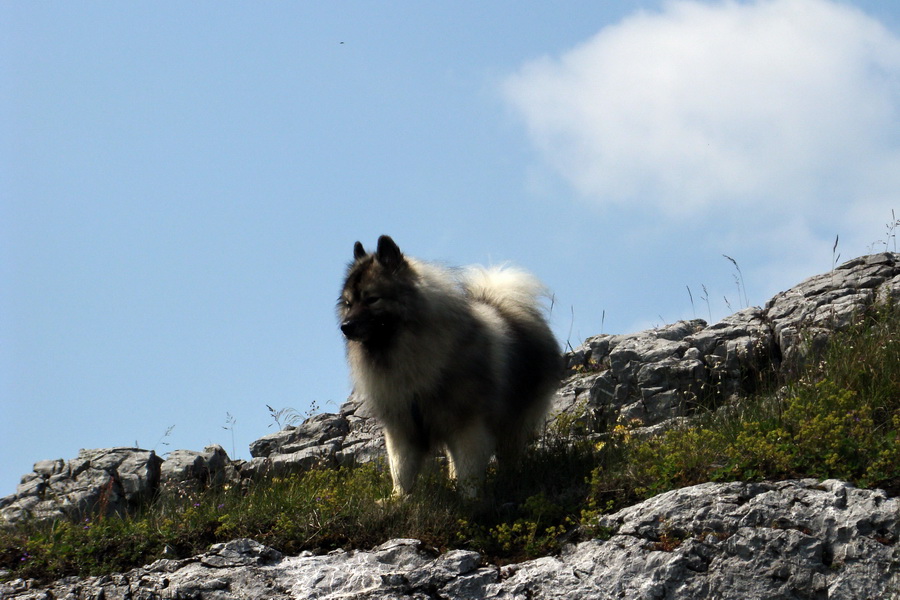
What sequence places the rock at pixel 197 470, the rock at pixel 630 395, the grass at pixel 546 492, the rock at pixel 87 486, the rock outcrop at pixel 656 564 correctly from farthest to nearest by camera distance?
the rock at pixel 197 470 < the rock at pixel 630 395 < the rock at pixel 87 486 < the grass at pixel 546 492 < the rock outcrop at pixel 656 564

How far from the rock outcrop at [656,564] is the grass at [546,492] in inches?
8.9

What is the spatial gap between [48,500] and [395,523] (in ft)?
13.5

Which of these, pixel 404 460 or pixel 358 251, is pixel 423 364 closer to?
pixel 404 460

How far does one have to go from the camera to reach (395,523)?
6.75 meters

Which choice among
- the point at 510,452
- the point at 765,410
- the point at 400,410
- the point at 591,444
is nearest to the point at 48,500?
the point at 400,410

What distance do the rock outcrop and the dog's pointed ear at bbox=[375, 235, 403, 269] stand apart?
2479mm

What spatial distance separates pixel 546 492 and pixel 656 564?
1.65 metres

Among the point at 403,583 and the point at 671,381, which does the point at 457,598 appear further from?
the point at 671,381

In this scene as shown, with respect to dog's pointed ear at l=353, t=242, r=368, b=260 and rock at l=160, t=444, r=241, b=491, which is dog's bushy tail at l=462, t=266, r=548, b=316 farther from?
rock at l=160, t=444, r=241, b=491

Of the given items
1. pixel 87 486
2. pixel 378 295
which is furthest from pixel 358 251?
pixel 87 486

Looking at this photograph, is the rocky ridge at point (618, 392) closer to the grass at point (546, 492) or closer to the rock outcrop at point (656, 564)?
the grass at point (546, 492)

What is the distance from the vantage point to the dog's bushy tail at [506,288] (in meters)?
9.25

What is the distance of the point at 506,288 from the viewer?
941 cm

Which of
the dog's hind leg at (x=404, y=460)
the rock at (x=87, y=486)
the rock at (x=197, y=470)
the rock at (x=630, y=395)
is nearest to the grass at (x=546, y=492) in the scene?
the dog's hind leg at (x=404, y=460)
